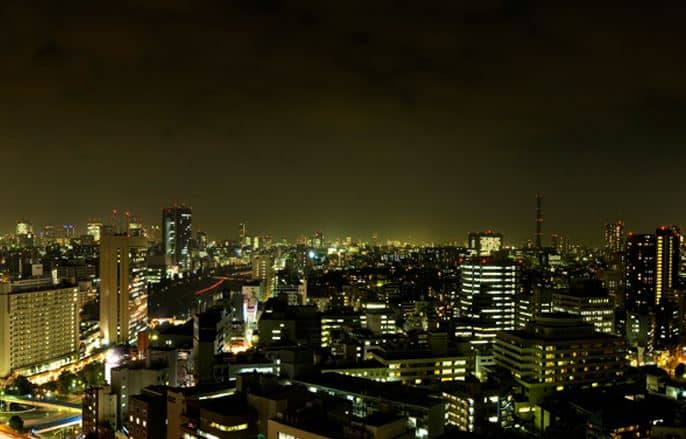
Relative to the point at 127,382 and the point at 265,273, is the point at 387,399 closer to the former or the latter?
the point at 127,382

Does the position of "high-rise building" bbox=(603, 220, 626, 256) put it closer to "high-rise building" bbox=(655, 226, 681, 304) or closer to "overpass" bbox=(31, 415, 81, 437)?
"high-rise building" bbox=(655, 226, 681, 304)

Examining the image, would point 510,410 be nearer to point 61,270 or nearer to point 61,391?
point 61,391

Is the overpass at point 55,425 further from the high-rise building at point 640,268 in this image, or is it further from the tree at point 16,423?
the high-rise building at point 640,268

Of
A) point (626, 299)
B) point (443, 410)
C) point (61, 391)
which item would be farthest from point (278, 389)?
point (626, 299)

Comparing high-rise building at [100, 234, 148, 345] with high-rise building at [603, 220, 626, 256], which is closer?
high-rise building at [100, 234, 148, 345]

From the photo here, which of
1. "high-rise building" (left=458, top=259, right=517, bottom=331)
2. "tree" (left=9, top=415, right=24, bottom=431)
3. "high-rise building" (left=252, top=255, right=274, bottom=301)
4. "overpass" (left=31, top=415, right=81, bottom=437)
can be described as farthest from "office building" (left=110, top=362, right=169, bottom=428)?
"high-rise building" (left=252, top=255, right=274, bottom=301)
